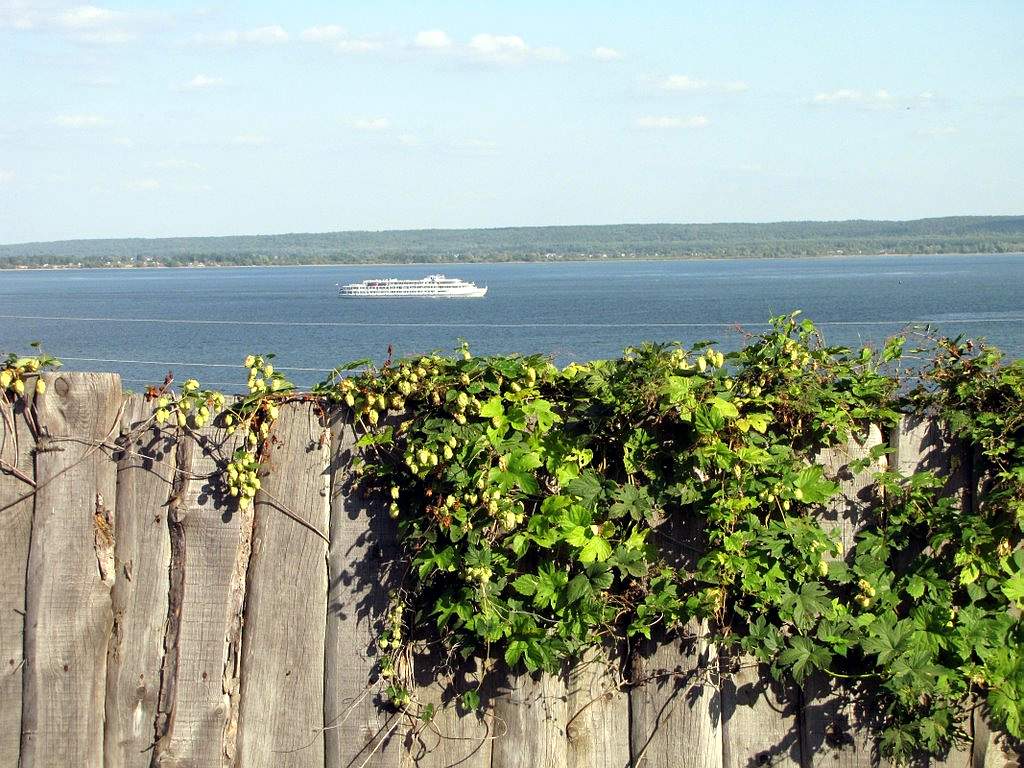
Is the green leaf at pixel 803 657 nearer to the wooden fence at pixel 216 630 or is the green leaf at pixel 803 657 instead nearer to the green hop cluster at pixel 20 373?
the wooden fence at pixel 216 630

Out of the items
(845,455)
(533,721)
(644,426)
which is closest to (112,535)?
(533,721)

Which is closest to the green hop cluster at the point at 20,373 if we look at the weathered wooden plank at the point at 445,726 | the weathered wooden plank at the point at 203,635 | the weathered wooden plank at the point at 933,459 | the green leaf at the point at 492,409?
the weathered wooden plank at the point at 203,635

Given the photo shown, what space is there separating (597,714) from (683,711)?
27 centimetres

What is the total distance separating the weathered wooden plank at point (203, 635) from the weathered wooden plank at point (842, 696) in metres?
1.85

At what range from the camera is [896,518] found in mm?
3398

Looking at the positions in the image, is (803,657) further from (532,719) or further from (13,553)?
(13,553)

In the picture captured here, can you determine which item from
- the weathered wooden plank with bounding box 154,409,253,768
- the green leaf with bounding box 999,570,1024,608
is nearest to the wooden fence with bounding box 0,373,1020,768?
the weathered wooden plank with bounding box 154,409,253,768

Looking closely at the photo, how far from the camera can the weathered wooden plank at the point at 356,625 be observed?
3584 mm

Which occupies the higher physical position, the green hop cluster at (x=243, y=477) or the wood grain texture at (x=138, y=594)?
the green hop cluster at (x=243, y=477)

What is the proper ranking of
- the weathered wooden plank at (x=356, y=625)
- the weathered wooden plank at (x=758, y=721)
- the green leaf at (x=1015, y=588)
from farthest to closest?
the weathered wooden plank at (x=356, y=625)
the weathered wooden plank at (x=758, y=721)
the green leaf at (x=1015, y=588)

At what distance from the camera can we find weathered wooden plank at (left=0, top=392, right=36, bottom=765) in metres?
3.67

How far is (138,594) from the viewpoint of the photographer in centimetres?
364

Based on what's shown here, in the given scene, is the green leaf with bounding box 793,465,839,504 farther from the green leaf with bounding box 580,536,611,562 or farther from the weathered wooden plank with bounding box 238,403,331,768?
the weathered wooden plank with bounding box 238,403,331,768

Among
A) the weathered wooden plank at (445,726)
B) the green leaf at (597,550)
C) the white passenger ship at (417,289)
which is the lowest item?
the weathered wooden plank at (445,726)
